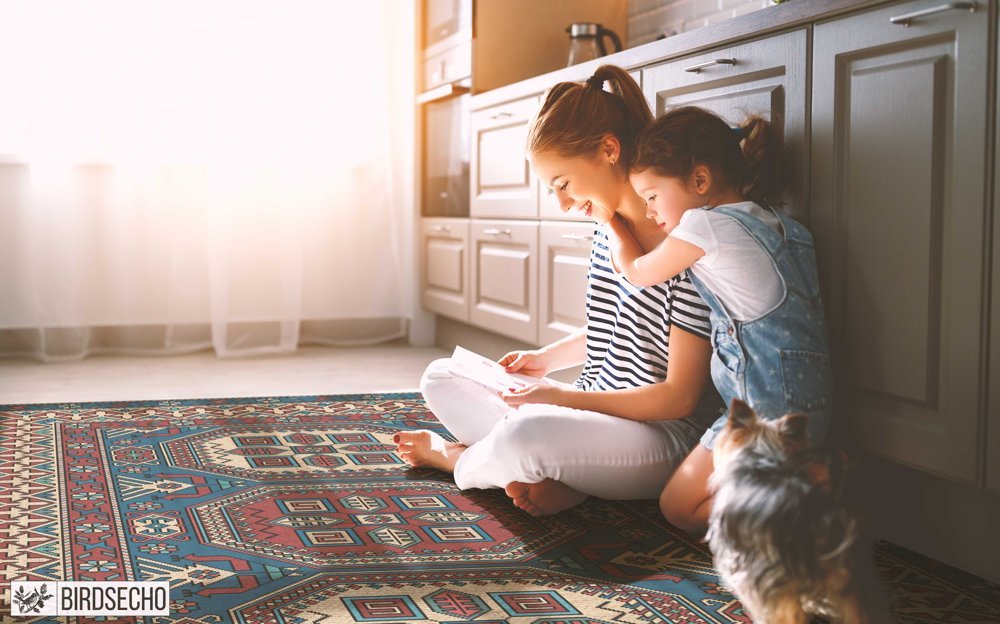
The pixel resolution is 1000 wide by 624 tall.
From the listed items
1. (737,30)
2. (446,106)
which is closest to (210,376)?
(446,106)

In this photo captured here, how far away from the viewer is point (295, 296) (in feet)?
12.9

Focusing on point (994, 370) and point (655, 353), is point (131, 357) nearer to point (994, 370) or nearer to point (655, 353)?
point (655, 353)

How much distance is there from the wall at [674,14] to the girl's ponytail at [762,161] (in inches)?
47.5

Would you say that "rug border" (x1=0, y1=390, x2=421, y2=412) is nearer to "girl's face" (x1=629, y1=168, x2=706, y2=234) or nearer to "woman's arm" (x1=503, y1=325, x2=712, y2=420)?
"woman's arm" (x1=503, y1=325, x2=712, y2=420)

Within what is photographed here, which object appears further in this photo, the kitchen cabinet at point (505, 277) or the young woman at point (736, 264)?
the kitchen cabinet at point (505, 277)

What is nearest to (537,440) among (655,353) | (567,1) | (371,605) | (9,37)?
(655,353)

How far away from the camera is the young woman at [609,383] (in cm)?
167

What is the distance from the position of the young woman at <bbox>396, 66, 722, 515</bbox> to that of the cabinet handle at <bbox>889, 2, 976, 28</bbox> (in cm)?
48

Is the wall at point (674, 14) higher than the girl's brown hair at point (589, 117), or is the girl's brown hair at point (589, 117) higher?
the wall at point (674, 14)

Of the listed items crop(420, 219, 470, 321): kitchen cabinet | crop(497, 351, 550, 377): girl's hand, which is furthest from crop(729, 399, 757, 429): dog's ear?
crop(420, 219, 470, 321): kitchen cabinet

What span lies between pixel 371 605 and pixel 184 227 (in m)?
2.80

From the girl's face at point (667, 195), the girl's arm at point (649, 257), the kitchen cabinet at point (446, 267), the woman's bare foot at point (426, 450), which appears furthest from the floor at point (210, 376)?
the girl's face at point (667, 195)

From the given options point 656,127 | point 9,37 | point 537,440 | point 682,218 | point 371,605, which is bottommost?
point 371,605

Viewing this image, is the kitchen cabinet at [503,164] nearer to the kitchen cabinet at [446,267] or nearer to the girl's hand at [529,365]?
the kitchen cabinet at [446,267]
